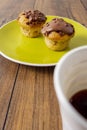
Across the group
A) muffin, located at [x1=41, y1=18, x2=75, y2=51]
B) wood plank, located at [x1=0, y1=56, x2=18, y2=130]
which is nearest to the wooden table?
wood plank, located at [x1=0, y1=56, x2=18, y2=130]

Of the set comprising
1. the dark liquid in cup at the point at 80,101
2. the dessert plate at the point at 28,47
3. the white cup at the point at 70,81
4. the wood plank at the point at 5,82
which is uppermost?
the white cup at the point at 70,81

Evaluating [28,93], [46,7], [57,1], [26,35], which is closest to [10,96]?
[28,93]

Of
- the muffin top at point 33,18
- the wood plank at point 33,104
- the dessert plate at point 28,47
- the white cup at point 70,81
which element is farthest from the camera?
the muffin top at point 33,18

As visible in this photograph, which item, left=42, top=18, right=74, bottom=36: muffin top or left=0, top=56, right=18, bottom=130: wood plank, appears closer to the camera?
left=0, top=56, right=18, bottom=130: wood plank

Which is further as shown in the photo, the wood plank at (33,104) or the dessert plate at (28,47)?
the dessert plate at (28,47)

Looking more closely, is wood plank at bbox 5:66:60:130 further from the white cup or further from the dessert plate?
the white cup

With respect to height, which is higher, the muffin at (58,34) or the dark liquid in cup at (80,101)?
the dark liquid in cup at (80,101)

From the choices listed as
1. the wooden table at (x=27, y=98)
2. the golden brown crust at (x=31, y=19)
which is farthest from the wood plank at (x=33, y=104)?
the golden brown crust at (x=31, y=19)

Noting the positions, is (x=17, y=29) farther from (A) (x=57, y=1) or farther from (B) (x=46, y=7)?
(A) (x=57, y=1)

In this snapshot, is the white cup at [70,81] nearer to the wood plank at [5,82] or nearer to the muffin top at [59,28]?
the wood plank at [5,82]
